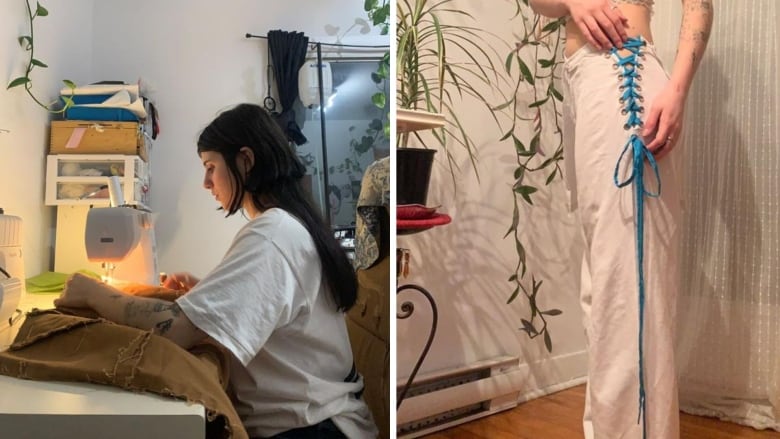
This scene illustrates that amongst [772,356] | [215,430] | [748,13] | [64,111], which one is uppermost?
[748,13]

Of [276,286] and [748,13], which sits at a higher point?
[748,13]

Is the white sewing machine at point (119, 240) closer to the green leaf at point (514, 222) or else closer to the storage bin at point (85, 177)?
the storage bin at point (85, 177)

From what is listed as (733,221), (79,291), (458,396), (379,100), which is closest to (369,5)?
(379,100)

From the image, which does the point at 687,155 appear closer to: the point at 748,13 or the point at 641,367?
the point at 748,13

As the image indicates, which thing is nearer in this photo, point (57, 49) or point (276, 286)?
point (57, 49)

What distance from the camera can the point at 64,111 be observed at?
0.58 m

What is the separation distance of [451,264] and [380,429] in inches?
25.2

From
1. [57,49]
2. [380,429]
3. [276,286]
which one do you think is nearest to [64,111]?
[57,49]

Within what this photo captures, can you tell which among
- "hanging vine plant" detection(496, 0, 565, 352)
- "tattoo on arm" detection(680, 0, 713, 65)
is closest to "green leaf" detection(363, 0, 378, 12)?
"tattoo on arm" detection(680, 0, 713, 65)

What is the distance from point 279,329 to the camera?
0.71 metres

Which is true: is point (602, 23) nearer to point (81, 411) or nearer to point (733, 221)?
point (733, 221)

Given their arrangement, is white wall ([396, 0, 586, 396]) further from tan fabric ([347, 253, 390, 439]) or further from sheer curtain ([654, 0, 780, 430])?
tan fabric ([347, 253, 390, 439])

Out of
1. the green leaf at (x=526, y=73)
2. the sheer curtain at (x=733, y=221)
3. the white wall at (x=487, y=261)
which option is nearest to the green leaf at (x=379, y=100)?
the white wall at (x=487, y=261)

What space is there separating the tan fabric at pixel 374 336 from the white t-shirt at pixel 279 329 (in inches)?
0.7
